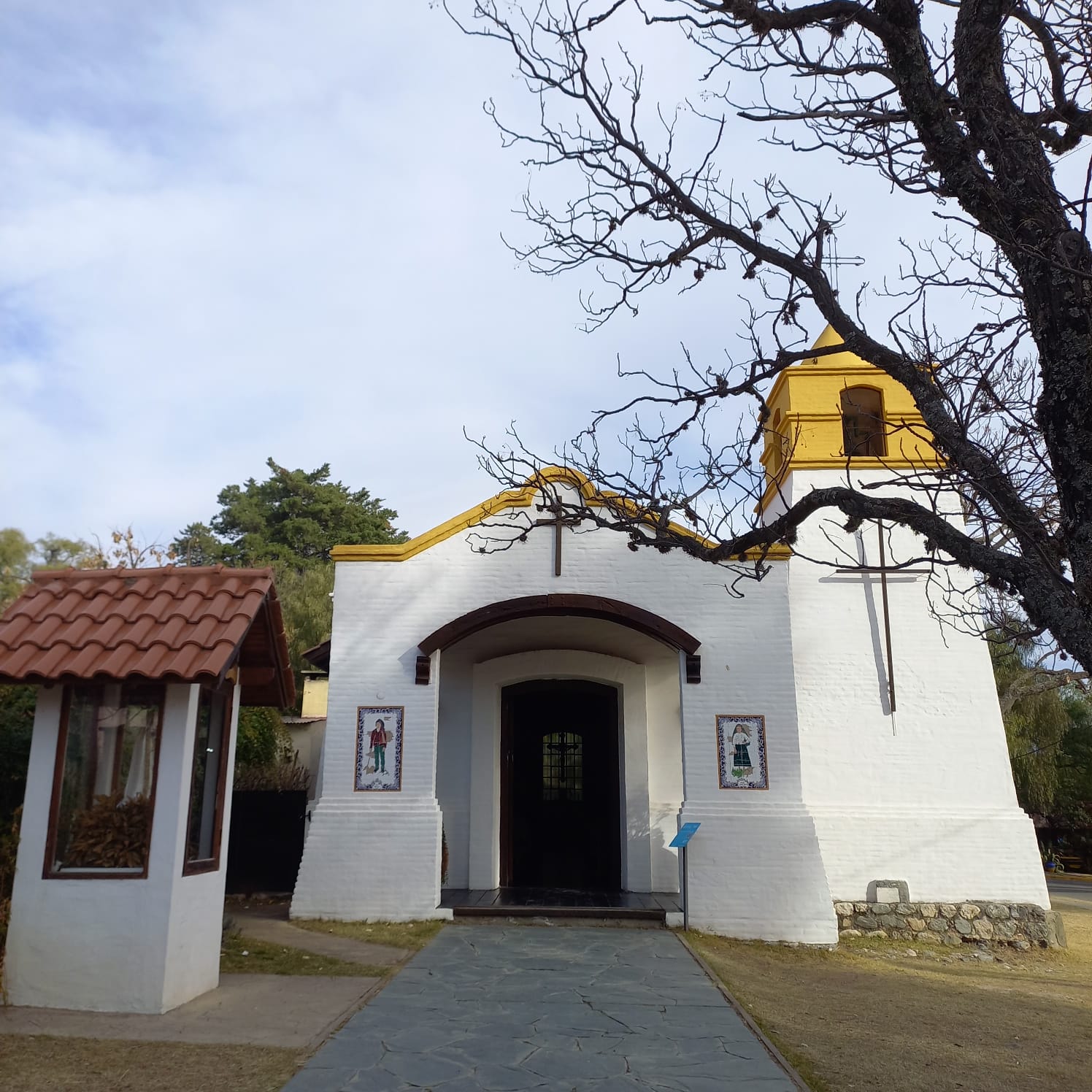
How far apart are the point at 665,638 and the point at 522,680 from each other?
260cm

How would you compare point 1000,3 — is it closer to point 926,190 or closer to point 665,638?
point 926,190

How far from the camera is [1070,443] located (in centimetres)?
398

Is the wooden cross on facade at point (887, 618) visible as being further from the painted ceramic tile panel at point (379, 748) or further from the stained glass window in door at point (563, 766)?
the painted ceramic tile panel at point (379, 748)

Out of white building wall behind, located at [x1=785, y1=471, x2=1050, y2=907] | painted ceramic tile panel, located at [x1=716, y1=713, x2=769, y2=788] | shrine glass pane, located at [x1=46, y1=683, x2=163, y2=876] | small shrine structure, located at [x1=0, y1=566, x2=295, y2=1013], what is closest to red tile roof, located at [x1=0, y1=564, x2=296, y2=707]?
small shrine structure, located at [x1=0, y1=566, x2=295, y2=1013]

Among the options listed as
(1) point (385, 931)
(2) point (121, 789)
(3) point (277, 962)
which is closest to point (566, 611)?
(1) point (385, 931)

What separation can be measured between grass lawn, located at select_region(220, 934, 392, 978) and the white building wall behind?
5.60 m

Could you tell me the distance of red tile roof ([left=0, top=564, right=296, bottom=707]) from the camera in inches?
239

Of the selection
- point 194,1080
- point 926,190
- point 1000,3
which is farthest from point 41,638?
point 1000,3

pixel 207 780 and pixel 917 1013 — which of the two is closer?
pixel 207 780

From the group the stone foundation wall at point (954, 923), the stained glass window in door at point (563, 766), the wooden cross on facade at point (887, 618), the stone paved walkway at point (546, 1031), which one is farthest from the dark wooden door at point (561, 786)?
the stone paved walkway at point (546, 1031)

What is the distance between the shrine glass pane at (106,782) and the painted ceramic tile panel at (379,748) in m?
4.07

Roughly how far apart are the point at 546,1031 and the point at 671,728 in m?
6.40

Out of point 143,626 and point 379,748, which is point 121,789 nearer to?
point 143,626

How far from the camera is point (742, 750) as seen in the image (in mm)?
10172
